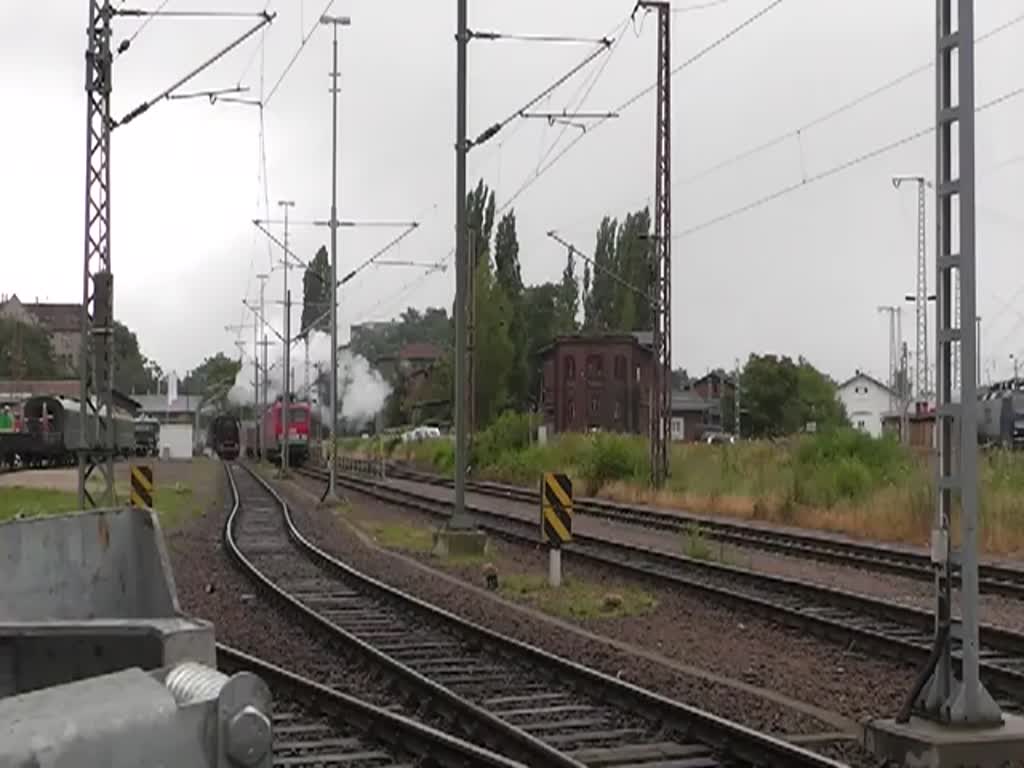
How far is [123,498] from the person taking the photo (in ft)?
125

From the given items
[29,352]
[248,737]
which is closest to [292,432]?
[29,352]

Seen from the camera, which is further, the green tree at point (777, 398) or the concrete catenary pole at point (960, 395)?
the green tree at point (777, 398)

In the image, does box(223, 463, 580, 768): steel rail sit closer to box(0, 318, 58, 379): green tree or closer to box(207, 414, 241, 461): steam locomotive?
box(207, 414, 241, 461): steam locomotive

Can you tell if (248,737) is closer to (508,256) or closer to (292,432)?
(292,432)

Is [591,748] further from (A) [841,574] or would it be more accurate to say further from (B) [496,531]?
(B) [496,531]

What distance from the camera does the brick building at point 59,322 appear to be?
148 m

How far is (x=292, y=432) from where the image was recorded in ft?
267

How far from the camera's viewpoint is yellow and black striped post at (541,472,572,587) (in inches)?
733

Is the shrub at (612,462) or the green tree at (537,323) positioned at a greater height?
the green tree at (537,323)

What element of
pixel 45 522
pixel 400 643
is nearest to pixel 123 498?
pixel 400 643

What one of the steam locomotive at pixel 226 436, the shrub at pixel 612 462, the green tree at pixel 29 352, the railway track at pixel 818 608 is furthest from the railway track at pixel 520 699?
the green tree at pixel 29 352

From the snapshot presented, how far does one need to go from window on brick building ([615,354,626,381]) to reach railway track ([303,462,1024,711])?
68.7 m

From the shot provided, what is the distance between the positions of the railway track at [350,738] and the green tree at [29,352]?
365ft

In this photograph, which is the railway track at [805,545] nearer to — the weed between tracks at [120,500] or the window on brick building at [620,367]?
the weed between tracks at [120,500]
